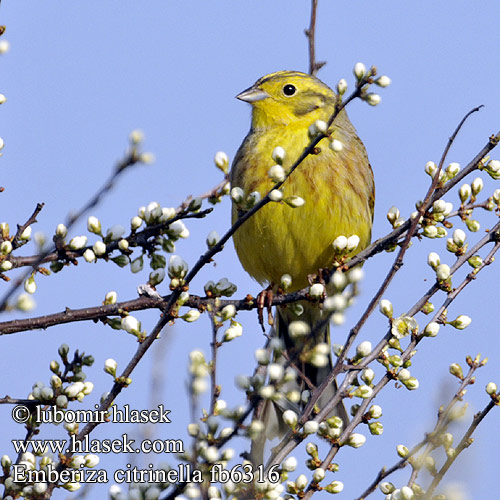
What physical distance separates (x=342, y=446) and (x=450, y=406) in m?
0.52

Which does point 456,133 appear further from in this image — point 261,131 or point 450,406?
point 261,131

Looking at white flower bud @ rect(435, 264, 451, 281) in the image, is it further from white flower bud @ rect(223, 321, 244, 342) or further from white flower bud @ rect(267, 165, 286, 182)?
white flower bud @ rect(223, 321, 244, 342)

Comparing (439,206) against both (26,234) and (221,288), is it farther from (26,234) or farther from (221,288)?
(26,234)

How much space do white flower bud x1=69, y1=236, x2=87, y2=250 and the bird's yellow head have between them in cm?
256

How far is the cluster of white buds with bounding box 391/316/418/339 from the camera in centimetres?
332

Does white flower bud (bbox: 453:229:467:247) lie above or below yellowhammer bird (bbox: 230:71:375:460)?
below

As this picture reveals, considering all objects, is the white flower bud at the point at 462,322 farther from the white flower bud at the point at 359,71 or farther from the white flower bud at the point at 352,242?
the white flower bud at the point at 359,71

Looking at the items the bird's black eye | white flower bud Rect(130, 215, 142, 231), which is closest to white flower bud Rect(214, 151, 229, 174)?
white flower bud Rect(130, 215, 142, 231)

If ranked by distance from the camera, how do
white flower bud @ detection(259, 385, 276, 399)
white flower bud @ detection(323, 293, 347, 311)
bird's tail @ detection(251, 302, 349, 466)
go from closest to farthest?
1. white flower bud @ detection(259, 385, 276, 399)
2. white flower bud @ detection(323, 293, 347, 311)
3. bird's tail @ detection(251, 302, 349, 466)

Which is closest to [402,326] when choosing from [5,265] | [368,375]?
[368,375]

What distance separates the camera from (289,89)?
575cm

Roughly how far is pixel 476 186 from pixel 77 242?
1.67 meters

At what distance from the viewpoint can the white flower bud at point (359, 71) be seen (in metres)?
2.69

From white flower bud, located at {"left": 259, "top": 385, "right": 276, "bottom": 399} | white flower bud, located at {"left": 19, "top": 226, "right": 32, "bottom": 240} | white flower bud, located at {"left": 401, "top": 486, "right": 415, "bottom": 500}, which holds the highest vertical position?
white flower bud, located at {"left": 19, "top": 226, "right": 32, "bottom": 240}
